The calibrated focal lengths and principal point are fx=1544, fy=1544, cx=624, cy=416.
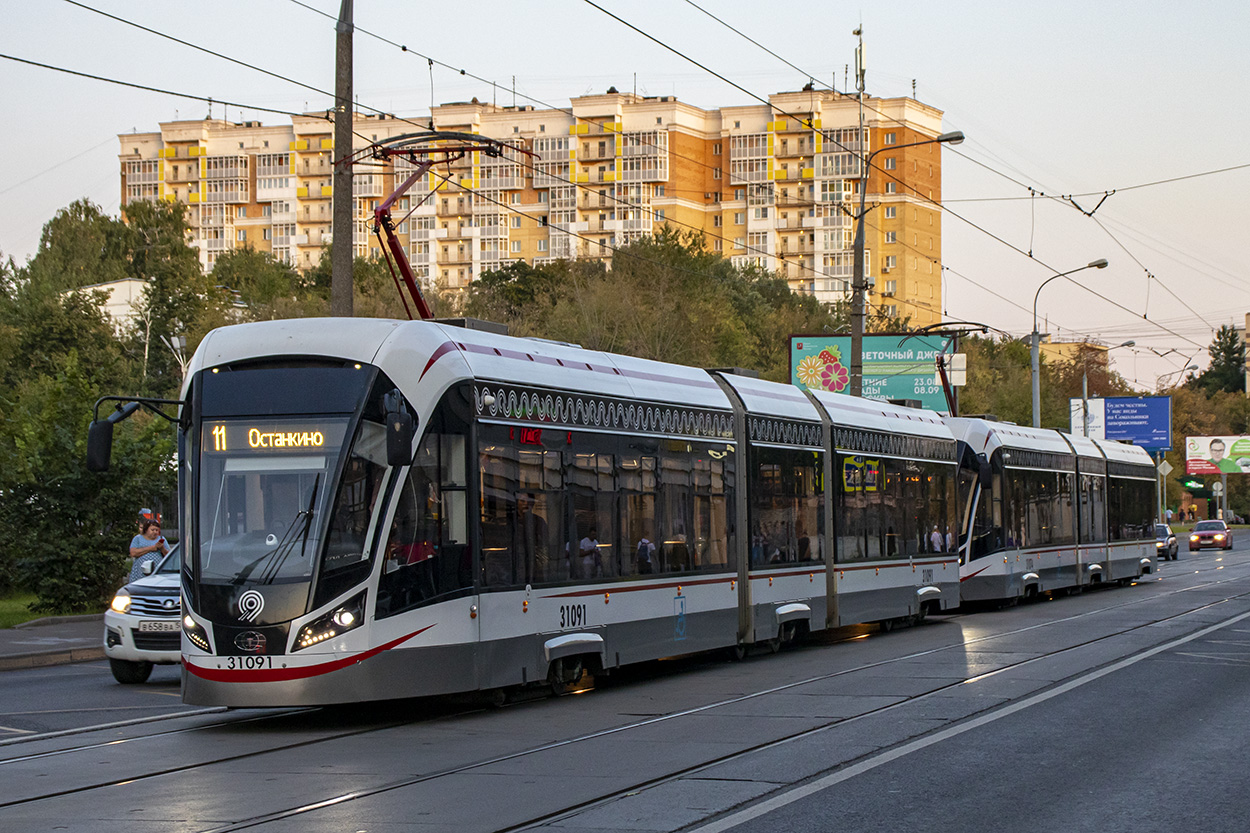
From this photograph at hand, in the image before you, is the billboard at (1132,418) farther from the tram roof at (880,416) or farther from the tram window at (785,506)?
the tram window at (785,506)

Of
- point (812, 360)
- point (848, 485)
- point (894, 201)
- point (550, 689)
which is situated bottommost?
point (550, 689)

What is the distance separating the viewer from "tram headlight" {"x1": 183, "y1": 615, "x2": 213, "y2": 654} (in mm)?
11812

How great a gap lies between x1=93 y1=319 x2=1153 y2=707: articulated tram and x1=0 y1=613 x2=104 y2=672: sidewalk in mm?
8036

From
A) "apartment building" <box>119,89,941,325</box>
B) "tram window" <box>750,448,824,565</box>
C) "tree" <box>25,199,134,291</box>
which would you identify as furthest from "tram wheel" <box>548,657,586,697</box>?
"apartment building" <box>119,89,941,325</box>

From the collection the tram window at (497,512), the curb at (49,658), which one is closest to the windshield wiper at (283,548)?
the tram window at (497,512)

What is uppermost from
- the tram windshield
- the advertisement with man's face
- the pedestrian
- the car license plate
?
the advertisement with man's face

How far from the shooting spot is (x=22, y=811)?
28.2 ft

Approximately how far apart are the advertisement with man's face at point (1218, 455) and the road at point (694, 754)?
88840 mm

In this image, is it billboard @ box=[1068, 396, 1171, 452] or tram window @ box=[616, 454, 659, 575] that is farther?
billboard @ box=[1068, 396, 1171, 452]

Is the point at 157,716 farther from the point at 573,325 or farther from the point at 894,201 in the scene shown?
the point at 894,201

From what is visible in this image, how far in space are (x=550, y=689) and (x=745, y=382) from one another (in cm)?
519

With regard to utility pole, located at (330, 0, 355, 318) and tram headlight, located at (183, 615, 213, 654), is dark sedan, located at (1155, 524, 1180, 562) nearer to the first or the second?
utility pole, located at (330, 0, 355, 318)

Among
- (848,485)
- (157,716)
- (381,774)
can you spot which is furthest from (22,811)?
(848,485)

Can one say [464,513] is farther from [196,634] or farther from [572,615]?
[196,634]
